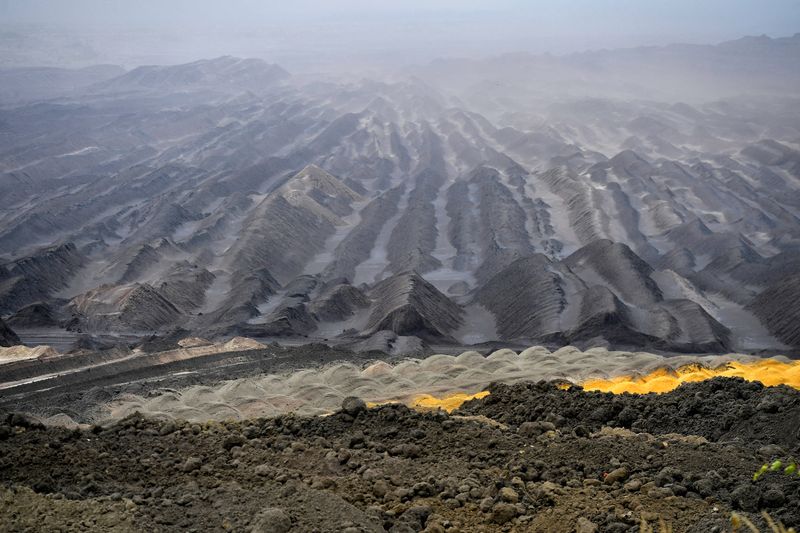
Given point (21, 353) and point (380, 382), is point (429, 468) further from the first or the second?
point (21, 353)

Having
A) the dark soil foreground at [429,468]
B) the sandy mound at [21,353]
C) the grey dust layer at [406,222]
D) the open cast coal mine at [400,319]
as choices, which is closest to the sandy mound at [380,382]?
the open cast coal mine at [400,319]

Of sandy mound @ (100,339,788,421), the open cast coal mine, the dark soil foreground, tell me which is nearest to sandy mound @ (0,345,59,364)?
the open cast coal mine

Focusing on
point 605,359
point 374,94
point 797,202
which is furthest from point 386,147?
point 605,359

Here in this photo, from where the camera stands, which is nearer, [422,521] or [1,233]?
[422,521]

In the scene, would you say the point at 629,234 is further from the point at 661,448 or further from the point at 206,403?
the point at 661,448

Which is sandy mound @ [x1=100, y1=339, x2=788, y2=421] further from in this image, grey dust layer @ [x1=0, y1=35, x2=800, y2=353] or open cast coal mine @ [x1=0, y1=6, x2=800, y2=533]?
grey dust layer @ [x1=0, y1=35, x2=800, y2=353]

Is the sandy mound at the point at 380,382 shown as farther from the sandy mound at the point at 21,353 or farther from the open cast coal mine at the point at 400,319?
the sandy mound at the point at 21,353
